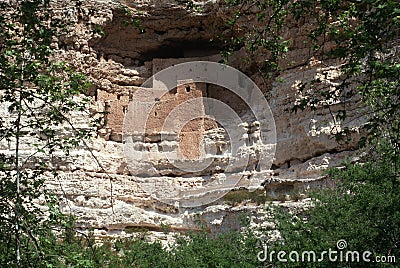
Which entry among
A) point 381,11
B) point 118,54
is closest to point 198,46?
point 118,54

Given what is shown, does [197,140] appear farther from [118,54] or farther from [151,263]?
[151,263]

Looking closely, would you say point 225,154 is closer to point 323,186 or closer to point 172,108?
point 172,108

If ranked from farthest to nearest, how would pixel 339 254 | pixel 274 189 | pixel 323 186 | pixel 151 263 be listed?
pixel 274 189 < pixel 323 186 < pixel 151 263 < pixel 339 254

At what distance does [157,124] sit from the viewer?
21391 mm

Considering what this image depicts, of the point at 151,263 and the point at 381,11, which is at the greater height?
the point at 381,11

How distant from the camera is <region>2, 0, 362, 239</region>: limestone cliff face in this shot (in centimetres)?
1847

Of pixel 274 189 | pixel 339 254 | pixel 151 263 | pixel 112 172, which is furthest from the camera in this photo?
pixel 112 172

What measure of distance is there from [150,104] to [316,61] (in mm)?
5712

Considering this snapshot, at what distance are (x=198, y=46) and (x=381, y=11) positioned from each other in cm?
1763

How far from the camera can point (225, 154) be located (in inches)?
816

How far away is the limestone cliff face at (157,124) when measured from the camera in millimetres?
18469

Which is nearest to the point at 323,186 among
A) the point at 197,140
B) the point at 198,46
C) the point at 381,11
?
the point at 197,140

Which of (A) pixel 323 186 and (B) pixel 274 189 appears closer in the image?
(A) pixel 323 186

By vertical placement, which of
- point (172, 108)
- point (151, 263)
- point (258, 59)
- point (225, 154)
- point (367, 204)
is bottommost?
point (151, 263)
